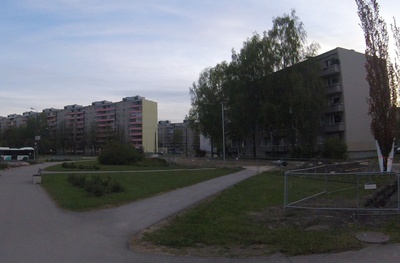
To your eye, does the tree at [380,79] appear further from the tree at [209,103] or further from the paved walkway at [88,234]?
the tree at [209,103]

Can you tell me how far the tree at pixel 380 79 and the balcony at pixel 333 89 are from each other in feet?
112

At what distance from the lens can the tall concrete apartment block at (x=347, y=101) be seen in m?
54.8

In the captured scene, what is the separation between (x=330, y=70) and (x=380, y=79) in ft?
118

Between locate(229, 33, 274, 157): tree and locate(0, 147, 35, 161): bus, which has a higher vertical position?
locate(229, 33, 274, 157): tree

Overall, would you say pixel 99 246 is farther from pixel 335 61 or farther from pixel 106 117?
pixel 106 117

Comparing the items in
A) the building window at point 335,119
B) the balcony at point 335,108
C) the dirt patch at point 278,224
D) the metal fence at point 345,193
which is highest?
the balcony at point 335,108

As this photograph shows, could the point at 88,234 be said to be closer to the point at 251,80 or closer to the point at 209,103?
the point at 251,80

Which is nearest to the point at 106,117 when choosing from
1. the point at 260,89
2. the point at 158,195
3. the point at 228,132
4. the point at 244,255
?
the point at 228,132

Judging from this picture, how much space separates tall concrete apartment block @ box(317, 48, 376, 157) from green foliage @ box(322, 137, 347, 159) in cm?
794

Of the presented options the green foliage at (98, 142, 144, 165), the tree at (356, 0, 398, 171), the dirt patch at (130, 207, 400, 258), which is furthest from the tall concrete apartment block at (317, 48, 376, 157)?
the dirt patch at (130, 207, 400, 258)

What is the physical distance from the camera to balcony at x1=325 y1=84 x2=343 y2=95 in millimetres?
55188

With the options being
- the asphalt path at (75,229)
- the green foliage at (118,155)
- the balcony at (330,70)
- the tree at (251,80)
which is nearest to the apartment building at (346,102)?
the balcony at (330,70)

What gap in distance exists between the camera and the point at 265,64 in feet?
174

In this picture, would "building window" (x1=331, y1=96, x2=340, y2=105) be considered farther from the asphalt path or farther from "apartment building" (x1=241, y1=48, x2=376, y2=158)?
the asphalt path
